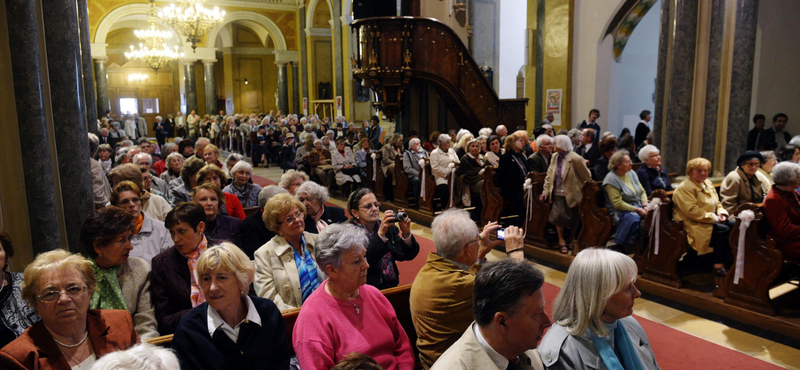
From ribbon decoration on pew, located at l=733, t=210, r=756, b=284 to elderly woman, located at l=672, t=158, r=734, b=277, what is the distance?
1.83 feet

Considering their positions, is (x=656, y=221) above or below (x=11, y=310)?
below

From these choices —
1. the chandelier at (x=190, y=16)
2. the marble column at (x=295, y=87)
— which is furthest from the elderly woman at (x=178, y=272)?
Result: the marble column at (x=295, y=87)

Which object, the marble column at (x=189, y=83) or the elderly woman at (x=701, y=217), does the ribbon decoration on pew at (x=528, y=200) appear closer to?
the elderly woman at (x=701, y=217)

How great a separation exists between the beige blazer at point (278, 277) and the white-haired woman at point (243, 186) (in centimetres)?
221

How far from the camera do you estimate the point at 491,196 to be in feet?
22.2

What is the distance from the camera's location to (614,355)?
206cm

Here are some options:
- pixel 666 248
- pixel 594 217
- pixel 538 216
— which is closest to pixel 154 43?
pixel 538 216

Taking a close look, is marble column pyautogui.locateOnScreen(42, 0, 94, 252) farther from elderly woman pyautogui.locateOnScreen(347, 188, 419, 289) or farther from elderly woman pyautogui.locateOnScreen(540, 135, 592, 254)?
elderly woman pyautogui.locateOnScreen(540, 135, 592, 254)

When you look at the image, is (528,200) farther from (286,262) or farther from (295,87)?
(295,87)

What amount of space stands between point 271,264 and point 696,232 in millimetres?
3812

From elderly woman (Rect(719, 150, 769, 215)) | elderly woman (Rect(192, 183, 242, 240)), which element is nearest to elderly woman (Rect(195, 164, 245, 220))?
elderly woman (Rect(192, 183, 242, 240))

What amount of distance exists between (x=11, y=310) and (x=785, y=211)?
496 cm

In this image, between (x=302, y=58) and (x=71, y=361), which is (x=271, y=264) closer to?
(x=71, y=361)

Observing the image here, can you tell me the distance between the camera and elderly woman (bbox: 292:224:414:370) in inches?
88.3
